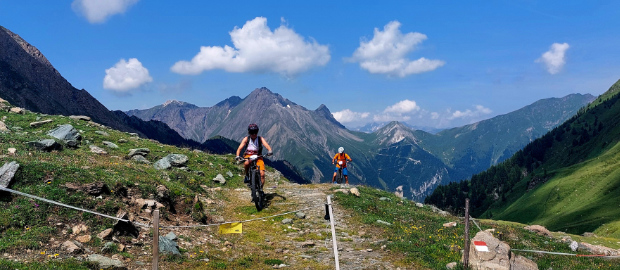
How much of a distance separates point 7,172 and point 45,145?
355 inches

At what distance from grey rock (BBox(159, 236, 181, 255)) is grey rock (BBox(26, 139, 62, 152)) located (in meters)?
13.8

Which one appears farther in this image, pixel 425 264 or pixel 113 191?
pixel 113 191

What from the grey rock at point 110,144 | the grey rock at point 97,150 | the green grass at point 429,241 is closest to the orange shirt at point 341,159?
the green grass at point 429,241

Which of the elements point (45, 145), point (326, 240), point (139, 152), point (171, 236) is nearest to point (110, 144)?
point (139, 152)

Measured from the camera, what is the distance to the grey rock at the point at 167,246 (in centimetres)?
1165

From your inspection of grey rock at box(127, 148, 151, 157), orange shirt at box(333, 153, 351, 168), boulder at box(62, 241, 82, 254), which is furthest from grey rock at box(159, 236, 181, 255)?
orange shirt at box(333, 153, 351, 168)

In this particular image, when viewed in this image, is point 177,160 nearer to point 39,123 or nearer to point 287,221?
point 39,123

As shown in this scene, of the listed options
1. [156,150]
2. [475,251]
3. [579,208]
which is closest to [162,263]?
[475,251]

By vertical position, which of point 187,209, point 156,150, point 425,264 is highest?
point 156,150

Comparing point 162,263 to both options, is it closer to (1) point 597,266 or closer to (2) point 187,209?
(2) point 187,209

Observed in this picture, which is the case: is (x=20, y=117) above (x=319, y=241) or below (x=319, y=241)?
above

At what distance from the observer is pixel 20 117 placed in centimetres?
3070

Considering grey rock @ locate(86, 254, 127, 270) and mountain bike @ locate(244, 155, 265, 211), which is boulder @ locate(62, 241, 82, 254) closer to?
grey rock @ locate(86, 254, 127, 270)

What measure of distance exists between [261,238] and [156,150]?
18.9m
